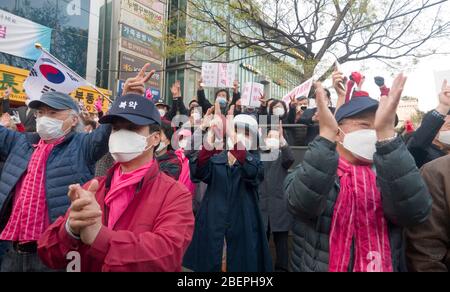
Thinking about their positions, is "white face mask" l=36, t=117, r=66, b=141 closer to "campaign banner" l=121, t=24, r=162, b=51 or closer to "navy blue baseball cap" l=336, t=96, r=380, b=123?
"navy blue baseball cap" l=336, t=96, r=380, b=123

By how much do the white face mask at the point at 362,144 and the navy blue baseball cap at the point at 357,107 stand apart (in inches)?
4.8

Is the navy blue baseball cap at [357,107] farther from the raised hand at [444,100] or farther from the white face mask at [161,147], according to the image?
the white face mask at [161,147]

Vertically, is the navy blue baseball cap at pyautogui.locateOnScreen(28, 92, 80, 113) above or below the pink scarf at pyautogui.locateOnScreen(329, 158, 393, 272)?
above

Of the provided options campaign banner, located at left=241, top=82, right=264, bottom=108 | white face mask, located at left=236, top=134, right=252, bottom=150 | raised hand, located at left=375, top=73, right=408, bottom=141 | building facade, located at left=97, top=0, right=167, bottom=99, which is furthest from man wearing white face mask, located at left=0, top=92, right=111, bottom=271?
building facade, located at left=97, top=0, right=167, bottom=99

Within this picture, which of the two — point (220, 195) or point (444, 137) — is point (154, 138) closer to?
point (220, 195)

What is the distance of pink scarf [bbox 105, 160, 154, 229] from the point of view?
1.79 meters

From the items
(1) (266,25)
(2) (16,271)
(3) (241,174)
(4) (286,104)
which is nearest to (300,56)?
(1) (266,25)

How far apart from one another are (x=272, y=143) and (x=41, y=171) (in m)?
2.26

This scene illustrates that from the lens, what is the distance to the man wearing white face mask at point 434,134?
2.60 meters

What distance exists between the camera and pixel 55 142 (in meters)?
2.73

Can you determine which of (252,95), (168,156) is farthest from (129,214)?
(252,95)

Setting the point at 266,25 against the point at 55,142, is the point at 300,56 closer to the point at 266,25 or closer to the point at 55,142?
the point at 266,25

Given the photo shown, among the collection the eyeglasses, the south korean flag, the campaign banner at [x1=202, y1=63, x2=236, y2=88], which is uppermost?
the campaign banner at [x1=202, y1=63, x2=236, y2=88]

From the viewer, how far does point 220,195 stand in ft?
9.63
